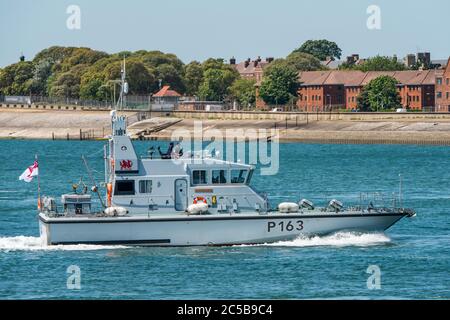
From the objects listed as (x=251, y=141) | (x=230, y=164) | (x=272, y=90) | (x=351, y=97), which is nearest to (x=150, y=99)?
(x=272, y=90)

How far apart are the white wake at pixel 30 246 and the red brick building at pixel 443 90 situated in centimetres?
13212

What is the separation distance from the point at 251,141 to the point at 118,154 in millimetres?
109471

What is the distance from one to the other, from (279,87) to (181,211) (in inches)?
5958

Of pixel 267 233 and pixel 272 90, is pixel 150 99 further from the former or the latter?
pixel 267 233

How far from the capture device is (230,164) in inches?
1708

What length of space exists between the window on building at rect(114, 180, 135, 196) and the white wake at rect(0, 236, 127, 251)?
6.58 feet

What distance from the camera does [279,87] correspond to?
193250 mm

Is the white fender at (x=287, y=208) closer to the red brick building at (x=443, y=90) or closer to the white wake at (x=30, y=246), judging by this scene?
the white wake at (x=30, y=246)

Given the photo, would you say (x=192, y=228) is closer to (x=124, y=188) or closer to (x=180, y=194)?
(x=180, y=194)

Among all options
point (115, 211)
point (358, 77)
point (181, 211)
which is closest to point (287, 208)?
point (181, 211)

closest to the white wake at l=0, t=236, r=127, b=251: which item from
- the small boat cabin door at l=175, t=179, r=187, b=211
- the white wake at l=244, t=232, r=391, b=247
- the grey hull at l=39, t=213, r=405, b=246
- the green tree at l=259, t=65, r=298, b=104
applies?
the grey hull at l=39, t=213, r=405, b=246

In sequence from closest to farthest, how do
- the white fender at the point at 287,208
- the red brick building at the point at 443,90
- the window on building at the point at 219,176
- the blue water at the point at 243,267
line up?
1. the blue water at the point at 243,267
2. the white fender at the point at 287,208
3. the window on building at the point at 219,176
4. the red brick building at the point at 443,90

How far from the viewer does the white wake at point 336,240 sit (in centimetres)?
4297

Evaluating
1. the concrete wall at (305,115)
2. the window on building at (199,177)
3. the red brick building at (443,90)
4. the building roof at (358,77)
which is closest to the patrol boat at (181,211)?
the window on building at (199,177)
